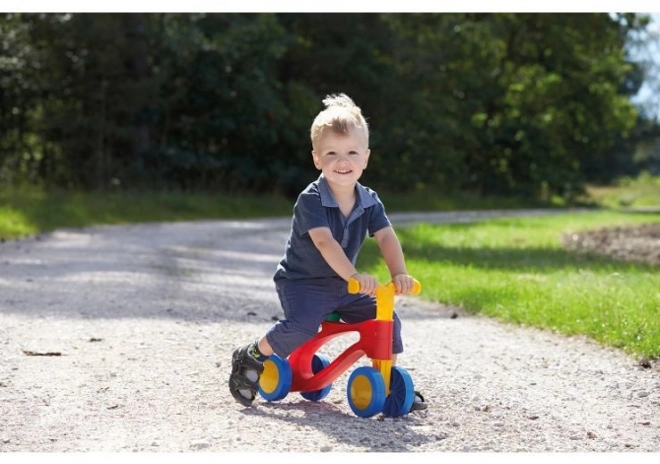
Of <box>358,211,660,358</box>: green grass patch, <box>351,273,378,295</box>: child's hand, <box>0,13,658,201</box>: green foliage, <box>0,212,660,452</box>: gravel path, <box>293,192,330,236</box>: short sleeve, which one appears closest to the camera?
<box>0,212,660,452</box>: gravel path

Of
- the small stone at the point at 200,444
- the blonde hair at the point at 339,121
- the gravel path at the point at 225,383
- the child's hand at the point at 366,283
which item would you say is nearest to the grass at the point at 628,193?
the gravel path at the point at 225,383

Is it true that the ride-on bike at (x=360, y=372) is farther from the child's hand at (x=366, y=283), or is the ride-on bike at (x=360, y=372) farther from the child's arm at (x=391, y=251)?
the child's arm at (x=391, y=251)

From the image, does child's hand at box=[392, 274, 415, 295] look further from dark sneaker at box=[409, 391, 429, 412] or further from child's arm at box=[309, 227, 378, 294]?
dark sneaker at box=[409, 391, 429, 412]

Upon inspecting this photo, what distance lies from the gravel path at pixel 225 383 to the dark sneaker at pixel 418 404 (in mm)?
29

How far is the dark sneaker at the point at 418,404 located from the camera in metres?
5.52

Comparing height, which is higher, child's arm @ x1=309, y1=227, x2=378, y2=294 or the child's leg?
child's arm @ x1=309, y1=227, x2=378, y2=294

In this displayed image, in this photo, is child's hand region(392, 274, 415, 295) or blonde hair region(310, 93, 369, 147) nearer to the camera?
child's hand region(392, 274, 415, 295)

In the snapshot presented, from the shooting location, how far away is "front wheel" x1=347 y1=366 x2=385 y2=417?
536cm

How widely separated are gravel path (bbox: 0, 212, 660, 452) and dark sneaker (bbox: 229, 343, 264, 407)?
5 cm

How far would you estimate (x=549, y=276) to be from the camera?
1180 centimetres

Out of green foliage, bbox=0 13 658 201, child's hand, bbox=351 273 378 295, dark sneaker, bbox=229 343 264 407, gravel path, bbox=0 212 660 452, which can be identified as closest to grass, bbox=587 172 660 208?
green foliage, bbox=0 13 658 201

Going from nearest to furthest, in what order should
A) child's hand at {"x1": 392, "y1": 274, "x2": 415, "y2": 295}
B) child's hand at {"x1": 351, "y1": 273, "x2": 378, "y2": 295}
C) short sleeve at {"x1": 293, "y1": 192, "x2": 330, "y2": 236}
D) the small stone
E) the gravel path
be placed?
the small stone
the gravel path
child's hand at {"x1": 351, "y1": 273, "x2": 378, "y2": 295}
child's hand at {"x1": 392, "y1": 274, "x2": 415, "y2": 295}
short sleeve at {"x1": 293, "y1": 192, "x2": 330, "y2": 236}

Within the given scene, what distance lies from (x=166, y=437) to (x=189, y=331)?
3244mm

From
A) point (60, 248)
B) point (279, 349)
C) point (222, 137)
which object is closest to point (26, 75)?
point (222, 137)
